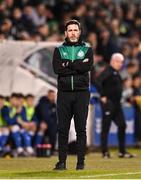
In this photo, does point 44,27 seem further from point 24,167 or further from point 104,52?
point 24,167

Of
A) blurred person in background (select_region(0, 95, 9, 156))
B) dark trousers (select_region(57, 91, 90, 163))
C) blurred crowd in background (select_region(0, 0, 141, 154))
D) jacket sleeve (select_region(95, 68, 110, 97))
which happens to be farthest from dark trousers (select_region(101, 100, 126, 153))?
dark trousers (select_region(57, 91, 90, 163))

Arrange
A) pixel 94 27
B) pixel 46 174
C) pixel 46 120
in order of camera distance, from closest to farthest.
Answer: pixel 46 174
pixel 46 120
pixel 94 27

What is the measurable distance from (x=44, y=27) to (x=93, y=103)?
3.38 m

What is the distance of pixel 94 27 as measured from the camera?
28.8 metres

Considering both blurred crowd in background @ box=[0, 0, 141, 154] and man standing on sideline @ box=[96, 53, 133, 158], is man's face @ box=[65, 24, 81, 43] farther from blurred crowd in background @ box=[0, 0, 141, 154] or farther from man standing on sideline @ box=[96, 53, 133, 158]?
blurred crowd in background @ box=[0, 0, 141, 154]

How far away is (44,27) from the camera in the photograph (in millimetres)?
25562

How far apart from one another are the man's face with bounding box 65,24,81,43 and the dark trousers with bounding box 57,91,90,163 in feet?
2.69

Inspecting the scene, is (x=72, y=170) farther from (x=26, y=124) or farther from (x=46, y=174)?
(x=26, y=124)

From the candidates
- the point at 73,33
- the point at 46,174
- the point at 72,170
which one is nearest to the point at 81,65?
the point at 73,33

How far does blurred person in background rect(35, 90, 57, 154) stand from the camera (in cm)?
2128

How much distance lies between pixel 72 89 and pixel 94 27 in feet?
49.4

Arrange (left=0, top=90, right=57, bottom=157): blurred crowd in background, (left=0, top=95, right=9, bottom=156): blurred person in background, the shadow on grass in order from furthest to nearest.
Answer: (left=0, top=90, right=57, bottom=157): blurred crowd in background → (left=0, top=95, right=9, bottom=156): blurred person in background → the shadow on grass

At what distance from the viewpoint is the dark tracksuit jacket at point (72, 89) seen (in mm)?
13891

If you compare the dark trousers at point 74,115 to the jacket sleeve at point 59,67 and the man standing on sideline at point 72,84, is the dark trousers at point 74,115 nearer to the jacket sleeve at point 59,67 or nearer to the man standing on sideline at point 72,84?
the man standing on sideline at point 72,84
